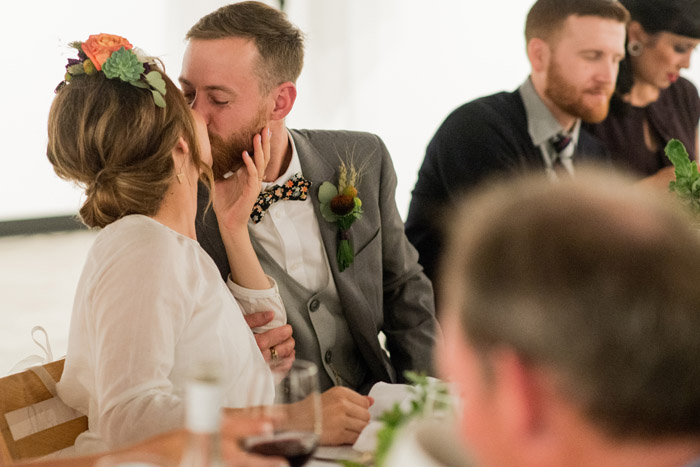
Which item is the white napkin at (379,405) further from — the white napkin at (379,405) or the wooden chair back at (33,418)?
the wooden chair back at (33,418)

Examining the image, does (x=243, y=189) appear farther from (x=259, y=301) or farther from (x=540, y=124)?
(x=540, y=124)

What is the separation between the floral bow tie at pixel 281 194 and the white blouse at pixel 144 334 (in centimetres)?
71

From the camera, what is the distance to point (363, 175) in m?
2.85

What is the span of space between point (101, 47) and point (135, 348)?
780 millimetres

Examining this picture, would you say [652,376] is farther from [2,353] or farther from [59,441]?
[2,353]

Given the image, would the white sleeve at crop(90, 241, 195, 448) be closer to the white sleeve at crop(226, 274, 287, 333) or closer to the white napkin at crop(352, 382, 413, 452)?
the white napkin at crop(352, 382, 413, 452)

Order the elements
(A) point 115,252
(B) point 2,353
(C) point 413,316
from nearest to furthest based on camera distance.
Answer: (A) point 115,252 → (C) point 413,316 → (B) point 2,353

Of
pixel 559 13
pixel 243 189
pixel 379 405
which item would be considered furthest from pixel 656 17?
pixel 379 405

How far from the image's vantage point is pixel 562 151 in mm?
4441

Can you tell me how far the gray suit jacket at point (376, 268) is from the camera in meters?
2.65

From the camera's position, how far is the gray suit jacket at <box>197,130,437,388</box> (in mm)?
2652

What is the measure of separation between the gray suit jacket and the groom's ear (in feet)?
0.27

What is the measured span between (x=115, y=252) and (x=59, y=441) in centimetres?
47

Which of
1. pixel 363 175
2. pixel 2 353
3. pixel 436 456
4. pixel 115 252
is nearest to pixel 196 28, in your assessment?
pixel 363 175
